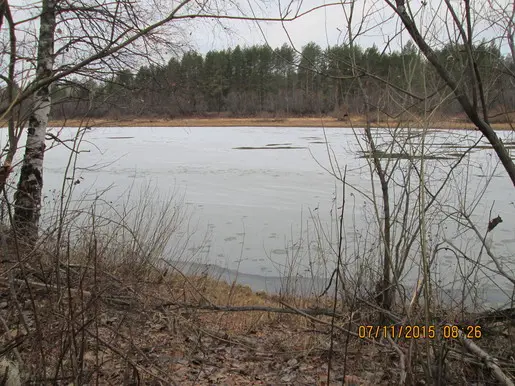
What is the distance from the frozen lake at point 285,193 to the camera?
4.91 metres

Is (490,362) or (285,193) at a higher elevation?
(490,362)

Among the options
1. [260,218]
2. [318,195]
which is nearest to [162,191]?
[260,218]

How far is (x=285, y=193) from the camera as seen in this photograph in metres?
11.6

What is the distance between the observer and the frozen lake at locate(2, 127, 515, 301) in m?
4.91

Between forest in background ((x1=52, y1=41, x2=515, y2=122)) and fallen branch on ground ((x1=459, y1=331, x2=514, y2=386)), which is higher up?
forest in background ((x1=52, y1=41, x2=515, y2=122))

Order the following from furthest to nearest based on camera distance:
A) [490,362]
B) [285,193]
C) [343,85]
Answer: [285,193] < [343,85] < [490,362]

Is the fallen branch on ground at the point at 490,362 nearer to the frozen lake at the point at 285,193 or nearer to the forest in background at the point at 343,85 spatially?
the frozen lake at the point at 285,193

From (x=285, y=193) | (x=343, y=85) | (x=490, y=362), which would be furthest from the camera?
(x=285, y=193)
